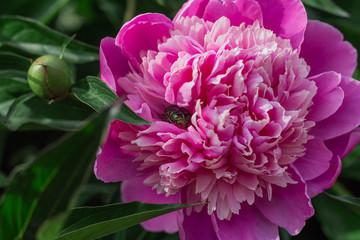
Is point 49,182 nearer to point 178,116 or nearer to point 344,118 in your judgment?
point 178,116

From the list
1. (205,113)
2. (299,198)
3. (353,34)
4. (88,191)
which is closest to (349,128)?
(299,198)

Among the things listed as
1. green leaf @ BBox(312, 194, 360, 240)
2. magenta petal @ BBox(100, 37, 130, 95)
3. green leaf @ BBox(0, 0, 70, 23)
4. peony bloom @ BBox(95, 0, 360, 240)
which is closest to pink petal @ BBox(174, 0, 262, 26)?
peony bloom @ BBox(95, 0, 360, 240)

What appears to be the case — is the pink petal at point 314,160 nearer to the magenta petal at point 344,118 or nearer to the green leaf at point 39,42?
the magenta petal at point 344,118

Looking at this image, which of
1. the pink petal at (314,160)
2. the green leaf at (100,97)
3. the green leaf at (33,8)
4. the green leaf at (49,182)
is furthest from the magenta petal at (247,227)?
the green leaf at (33,8)

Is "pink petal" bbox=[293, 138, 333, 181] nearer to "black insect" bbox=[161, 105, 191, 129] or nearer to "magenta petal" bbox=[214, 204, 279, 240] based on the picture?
"magenta petal" bbox=[214, 204, 279, 240]

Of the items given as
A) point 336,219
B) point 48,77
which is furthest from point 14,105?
point 336,219

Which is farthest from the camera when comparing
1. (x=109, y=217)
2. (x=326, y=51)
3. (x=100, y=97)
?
(x=326, y=51)

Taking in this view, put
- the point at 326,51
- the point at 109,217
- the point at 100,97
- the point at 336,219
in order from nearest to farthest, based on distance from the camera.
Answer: the point at 109,217 < the point at 100,97 < the point at 326,51 < the point at 336,219
